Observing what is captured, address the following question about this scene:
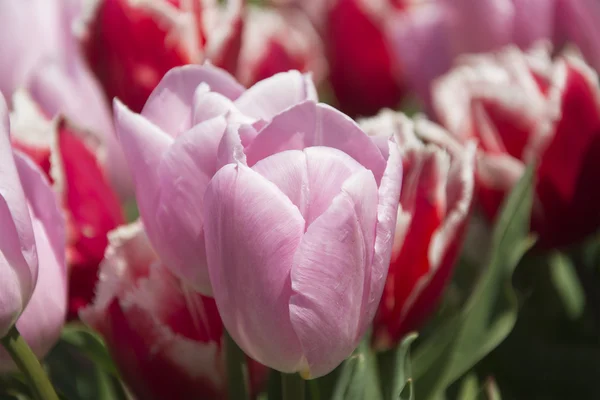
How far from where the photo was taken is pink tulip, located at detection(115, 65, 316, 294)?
29 cm

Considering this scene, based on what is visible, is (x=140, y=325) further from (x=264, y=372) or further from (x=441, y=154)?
(x=441, y=154)

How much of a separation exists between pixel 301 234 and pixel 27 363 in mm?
119

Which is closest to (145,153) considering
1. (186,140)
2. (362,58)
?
(186,140)

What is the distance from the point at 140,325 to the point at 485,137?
232 mm

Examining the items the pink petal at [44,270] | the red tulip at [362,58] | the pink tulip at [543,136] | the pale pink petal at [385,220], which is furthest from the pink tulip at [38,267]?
the red tulip at [362,58]

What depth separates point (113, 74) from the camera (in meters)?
0.48

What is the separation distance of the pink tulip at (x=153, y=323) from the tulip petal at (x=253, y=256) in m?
0.08

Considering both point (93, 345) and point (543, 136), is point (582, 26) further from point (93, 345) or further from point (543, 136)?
point (93, 345)

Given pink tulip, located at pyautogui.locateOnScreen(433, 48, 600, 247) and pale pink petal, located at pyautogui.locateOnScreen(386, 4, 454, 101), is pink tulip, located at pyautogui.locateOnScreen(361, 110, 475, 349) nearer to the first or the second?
pink tulip, located at pyautogui.locateOnScreen(433, 48, 600, 247)

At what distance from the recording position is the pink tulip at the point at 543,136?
469mm

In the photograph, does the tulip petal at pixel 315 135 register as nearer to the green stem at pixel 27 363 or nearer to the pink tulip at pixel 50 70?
the green stem at pixel 27 363

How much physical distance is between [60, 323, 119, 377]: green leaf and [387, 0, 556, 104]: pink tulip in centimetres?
31

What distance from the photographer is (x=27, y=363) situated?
1.02 feet

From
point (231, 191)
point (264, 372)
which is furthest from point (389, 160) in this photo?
point (264, 372)
